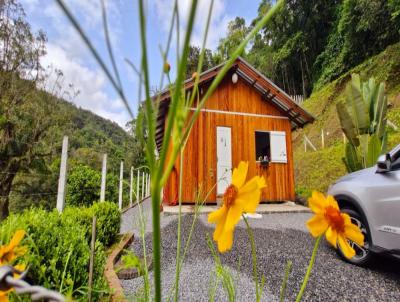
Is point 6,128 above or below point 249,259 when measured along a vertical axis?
above

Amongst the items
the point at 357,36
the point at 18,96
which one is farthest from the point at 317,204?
the point at 357,36

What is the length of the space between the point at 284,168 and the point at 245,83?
2.94 meters

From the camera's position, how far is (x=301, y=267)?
2812 millimetres

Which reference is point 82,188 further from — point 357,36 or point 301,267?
point 357,36

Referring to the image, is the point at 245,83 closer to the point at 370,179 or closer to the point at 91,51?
the point at 370,179

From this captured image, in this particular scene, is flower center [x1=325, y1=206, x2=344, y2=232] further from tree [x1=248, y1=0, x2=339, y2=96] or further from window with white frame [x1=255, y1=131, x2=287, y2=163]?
tree [x1=248, y1=0, x2=339, y2=96]

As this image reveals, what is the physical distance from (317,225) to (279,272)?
2574 mm

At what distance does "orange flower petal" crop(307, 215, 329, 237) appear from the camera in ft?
1.59

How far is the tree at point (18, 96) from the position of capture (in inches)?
414

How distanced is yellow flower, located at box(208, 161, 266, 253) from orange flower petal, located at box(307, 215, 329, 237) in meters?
0.18

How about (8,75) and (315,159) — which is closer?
(8,75)

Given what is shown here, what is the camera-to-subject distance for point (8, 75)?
10.9 m

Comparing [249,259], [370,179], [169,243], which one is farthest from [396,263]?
[169,243]

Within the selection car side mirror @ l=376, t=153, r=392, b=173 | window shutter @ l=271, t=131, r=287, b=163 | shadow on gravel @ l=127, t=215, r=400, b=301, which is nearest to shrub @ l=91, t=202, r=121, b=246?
shadow on gravel @ l=127, t=215, r=400, b=301
